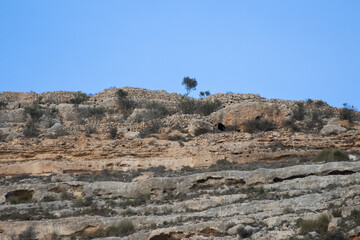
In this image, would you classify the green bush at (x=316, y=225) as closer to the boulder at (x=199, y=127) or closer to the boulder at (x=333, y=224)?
the boulder at (x=333, y=224)

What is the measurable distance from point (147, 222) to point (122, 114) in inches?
1064

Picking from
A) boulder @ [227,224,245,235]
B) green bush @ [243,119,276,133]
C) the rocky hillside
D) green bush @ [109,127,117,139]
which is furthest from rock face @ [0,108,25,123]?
boulder @ [227,224,245,235]

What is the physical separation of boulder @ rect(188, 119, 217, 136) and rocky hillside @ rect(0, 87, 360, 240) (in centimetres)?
8

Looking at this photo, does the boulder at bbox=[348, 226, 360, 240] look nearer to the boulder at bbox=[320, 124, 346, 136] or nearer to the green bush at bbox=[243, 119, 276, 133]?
the boulder at bbox=[320, 124, 346, 136]

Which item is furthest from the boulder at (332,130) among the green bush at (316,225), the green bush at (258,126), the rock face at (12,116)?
the rock face at (12,116)

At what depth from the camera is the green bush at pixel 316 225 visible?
63.3 ft

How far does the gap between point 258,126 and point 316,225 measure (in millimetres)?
20224

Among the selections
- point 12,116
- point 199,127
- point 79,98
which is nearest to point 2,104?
point 12,116

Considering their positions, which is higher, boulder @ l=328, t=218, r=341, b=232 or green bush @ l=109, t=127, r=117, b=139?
green bush @ l=109, t=127, r=117, b=139

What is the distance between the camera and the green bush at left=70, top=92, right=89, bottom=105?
53.8m

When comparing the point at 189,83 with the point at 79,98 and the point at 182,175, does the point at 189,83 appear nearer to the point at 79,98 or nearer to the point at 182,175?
the point at 79,98

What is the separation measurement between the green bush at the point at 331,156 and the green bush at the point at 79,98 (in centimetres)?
2726

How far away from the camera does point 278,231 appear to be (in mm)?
19891

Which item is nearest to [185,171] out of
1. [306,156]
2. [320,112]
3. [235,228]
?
[306,156]
